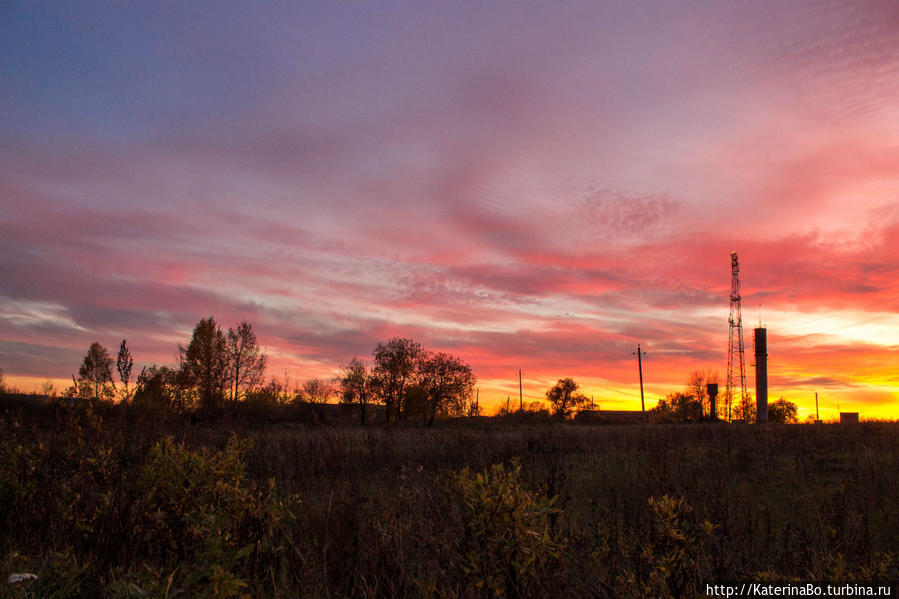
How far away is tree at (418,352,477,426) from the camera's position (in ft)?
189

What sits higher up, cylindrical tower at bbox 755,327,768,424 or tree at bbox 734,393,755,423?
cylindrical tower at bbox 755,327,768,424

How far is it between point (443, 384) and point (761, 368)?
30.2m

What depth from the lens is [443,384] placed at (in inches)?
2288

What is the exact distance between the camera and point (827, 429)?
19359 millimetres

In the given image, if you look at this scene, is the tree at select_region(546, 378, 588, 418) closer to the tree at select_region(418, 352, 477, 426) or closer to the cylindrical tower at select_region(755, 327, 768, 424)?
the tree at select_region(418, 352, 477, 426)

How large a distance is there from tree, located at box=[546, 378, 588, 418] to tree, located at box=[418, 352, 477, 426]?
2044 cm

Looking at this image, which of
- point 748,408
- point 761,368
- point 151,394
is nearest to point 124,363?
point 151,394

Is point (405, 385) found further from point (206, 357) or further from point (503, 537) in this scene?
point (503, 537)

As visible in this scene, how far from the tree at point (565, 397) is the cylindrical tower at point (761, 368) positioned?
118 feet

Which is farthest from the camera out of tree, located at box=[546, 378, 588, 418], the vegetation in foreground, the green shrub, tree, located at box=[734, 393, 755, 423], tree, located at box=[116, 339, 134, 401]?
tree, located at box=[546, 378, 588, 418]

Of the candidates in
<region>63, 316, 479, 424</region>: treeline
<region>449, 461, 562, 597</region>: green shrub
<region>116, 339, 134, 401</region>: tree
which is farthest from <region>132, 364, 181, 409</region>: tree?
<region>63, 316, 479, 424</region>: treeline

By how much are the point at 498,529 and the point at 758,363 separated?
43815mm

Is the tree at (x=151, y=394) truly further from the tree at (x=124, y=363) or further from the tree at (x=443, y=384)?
the tree at (x=443, y=384)

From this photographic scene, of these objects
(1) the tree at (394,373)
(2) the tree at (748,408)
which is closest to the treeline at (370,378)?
(1) the tree at (394,373)
